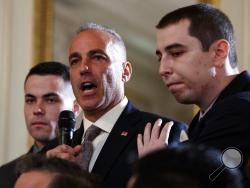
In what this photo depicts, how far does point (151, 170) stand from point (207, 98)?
3.57 ft

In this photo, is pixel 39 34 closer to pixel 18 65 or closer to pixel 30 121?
pixel 18 65

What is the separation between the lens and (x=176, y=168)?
3.88ft

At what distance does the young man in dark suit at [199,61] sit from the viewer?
216cm

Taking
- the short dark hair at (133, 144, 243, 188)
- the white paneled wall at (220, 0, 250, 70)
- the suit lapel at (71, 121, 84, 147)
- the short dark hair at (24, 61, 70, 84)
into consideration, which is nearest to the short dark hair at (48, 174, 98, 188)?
the short dark hair at (133, 144, 243, 188)

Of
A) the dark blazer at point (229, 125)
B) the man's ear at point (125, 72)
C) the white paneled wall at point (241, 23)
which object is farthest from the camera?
the white paneled wall at point (241, 23)

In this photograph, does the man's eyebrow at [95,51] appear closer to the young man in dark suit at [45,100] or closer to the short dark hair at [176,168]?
the young man in dark suit at [45,100]

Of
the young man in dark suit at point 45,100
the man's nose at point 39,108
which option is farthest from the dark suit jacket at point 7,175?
the man's nose at point 39,108

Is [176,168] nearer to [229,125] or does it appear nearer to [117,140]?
[229,125]

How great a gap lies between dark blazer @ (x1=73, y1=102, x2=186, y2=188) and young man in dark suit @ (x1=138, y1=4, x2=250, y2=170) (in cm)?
21

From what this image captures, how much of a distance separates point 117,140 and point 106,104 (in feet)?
0.76

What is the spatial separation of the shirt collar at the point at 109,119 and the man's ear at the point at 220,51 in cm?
51

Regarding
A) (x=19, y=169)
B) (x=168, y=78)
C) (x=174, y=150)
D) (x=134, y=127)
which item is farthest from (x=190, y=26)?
(x=174, y=150)

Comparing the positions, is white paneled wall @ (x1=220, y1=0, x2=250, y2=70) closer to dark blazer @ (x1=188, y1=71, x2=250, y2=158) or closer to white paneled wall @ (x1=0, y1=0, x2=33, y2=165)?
white paneled wall @ (x1=0, y1=0, x2=33, y2=165)

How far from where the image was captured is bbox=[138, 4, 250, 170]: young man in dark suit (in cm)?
216
